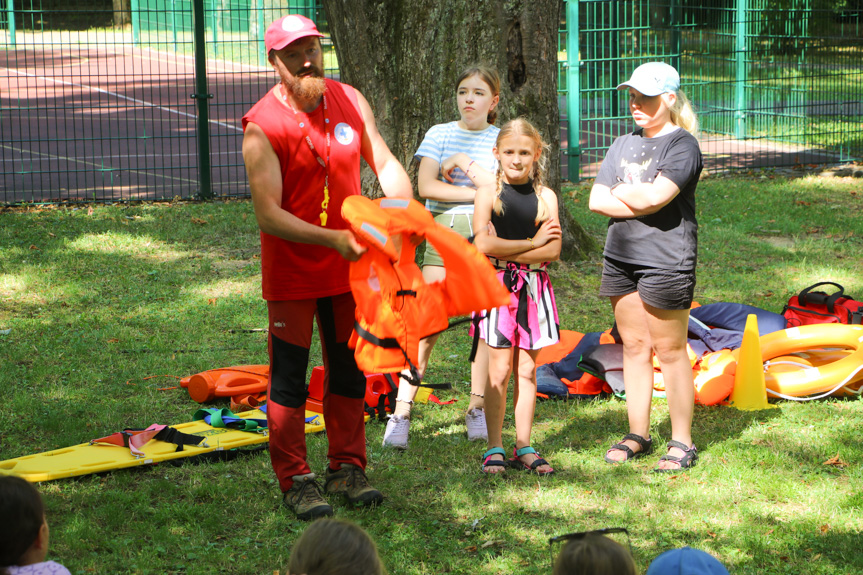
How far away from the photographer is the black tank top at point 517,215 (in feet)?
14.0

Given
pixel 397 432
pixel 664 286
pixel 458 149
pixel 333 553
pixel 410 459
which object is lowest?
pixel 410 459

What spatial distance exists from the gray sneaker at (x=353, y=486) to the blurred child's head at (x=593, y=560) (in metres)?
2.05

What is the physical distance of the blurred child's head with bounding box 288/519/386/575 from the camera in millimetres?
2238

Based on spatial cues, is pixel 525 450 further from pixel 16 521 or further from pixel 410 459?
pixel 16 521

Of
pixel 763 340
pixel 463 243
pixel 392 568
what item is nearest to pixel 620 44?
pixel 763 340

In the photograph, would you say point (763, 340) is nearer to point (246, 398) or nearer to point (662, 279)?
point (662, 279)

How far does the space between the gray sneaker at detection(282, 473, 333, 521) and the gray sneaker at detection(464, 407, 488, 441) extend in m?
1.09

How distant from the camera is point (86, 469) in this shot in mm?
4305

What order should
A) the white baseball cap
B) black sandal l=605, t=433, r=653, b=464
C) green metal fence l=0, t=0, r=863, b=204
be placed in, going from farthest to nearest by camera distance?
green metal fence l=0, t=0, r=863, b=204 < black sandal l=605, t=433, r=653, b=464 < the white baseball cap

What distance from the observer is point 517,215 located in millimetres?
4258

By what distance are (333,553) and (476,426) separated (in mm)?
2697

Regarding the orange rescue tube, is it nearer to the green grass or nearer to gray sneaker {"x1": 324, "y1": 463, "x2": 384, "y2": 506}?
the green grass

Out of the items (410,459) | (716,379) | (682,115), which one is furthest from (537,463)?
(682,115)

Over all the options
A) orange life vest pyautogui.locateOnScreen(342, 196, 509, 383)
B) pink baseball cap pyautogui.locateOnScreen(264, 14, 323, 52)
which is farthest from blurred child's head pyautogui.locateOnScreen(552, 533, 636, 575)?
pink baseball cap pyautogui.locateOnScreen(264, 14, 323, 52)
